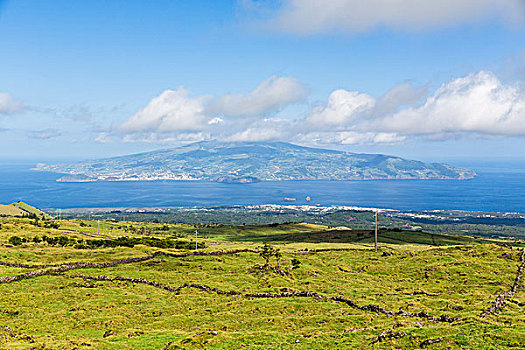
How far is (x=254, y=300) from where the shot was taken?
145ft

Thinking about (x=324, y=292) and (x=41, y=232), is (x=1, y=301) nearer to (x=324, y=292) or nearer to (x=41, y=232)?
(x=324, y=292)

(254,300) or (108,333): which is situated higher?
(108,333)

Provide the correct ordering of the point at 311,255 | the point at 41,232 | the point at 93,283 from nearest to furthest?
the point at 93,283
the point at 311,255
the point at 41,232

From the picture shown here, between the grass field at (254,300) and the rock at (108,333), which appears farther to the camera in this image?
the rock at (108,333)

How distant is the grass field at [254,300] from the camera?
1125 inches

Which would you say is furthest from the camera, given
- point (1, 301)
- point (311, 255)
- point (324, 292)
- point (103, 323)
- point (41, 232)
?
point (41, 232)

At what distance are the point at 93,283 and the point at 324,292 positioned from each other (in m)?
33.4

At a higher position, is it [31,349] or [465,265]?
[31,349]

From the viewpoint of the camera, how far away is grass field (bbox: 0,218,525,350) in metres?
28.6

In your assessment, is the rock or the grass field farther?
the rock

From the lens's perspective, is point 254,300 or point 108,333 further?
point 254,300

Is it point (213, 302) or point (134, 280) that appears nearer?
point (213, 302)

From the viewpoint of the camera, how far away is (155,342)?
29359 mm

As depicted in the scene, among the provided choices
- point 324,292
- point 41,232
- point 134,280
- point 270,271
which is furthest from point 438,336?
point 41,232
